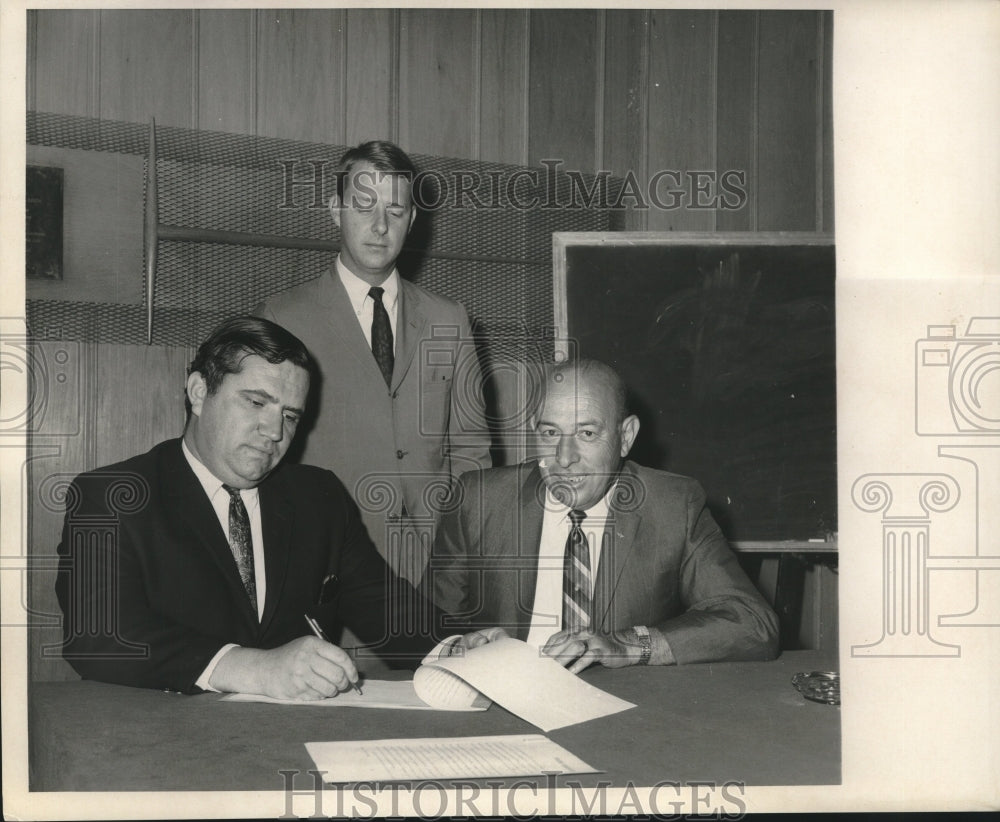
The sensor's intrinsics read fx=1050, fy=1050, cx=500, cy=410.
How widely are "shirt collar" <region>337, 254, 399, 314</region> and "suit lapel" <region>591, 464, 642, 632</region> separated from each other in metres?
0.72

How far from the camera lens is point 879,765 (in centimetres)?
243

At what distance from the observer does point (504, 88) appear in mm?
2756

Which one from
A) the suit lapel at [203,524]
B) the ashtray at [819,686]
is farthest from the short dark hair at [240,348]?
the ashtray at [819,686]

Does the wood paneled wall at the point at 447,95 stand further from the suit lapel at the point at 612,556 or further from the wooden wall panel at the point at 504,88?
the suit lapel at the point at 612,556

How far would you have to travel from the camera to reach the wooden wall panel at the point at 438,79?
2.66 m

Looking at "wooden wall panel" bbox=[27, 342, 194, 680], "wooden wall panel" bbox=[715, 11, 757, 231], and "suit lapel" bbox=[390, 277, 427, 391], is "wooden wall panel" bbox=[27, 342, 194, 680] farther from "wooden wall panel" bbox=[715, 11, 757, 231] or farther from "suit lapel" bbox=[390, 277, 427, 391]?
"wooden wall panel" bbox=[715, 11, 757, 231]

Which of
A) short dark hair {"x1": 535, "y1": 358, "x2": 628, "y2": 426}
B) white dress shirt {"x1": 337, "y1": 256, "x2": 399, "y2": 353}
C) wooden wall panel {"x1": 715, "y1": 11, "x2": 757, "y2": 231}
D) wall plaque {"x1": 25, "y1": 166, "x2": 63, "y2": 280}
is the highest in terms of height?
wooden wall panel {"x1": 715, "y1": 11, "x2": 757, "y2": 231}

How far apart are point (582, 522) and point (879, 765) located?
88 cm

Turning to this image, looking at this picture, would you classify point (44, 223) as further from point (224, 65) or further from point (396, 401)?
point (396, 401)

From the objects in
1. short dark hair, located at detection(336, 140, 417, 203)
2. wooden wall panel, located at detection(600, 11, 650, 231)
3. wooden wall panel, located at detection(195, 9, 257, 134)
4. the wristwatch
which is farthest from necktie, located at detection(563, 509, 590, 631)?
wooden wall panel, located at detection(195, 9, 257, 134)

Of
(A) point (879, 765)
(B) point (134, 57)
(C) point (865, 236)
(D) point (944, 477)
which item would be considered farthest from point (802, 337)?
(B) point (134, 57)

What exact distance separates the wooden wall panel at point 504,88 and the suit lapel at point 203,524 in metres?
1.10

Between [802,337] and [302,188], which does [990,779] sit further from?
[302,188]

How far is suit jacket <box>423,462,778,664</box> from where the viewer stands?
252cm
